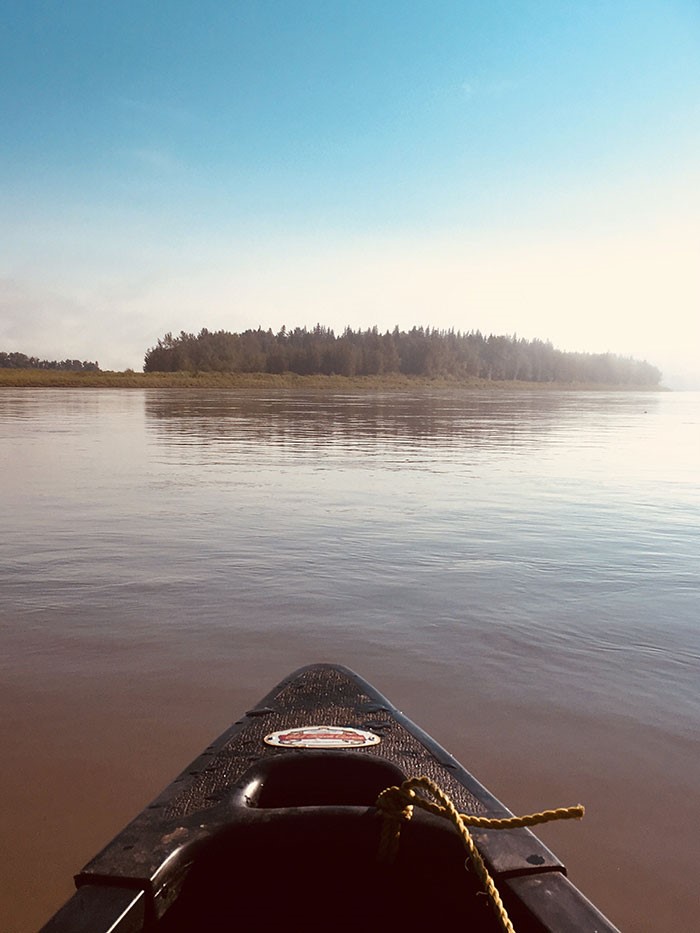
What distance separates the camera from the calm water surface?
101 inches

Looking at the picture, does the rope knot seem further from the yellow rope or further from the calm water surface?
the calm water surface

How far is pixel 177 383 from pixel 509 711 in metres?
77.1

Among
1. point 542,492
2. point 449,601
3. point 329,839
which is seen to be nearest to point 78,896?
point 329,839

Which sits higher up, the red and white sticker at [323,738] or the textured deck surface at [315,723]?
the red and white sticker at [323,738]

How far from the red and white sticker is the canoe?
13cm

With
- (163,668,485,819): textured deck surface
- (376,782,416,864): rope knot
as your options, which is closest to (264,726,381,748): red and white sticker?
(163,668,485,819): textured deck surface

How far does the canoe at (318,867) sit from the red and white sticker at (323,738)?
0.41 feet

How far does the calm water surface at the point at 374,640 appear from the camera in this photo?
2568mm

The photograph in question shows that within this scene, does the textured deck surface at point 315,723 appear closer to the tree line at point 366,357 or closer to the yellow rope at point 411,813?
the yellow rope at point 411,813

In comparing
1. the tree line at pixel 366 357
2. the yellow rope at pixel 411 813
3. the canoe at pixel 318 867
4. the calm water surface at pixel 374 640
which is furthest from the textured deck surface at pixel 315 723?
the tree line at pixel 366 357

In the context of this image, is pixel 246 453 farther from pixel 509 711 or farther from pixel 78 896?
pixel 78 896

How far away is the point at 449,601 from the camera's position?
4957 mm

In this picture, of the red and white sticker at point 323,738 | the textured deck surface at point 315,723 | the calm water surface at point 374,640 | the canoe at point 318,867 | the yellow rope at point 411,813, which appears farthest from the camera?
the calm water surface at point 374,640

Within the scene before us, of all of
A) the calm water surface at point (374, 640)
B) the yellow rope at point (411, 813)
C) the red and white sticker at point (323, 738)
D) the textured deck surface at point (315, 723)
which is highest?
the yellow rope at point (411, 813)
